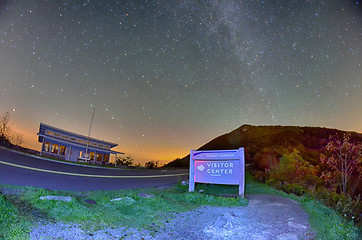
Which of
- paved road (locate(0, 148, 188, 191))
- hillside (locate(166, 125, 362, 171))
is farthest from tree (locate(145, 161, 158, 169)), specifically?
paved road (locate(0, 148, 188, 191))

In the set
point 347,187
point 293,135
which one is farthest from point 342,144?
point 293,135

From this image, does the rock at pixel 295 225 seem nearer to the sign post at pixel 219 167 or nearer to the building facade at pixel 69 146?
the sign post at pixel 219 167

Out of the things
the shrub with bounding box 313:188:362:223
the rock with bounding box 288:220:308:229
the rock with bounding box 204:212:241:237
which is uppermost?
the shrub with bounding box 313:188:362:223

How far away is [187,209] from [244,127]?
40415 mm

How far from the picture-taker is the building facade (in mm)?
29742

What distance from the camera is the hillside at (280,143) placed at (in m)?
18.0

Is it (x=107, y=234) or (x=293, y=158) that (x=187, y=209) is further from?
(x=293, y=158)

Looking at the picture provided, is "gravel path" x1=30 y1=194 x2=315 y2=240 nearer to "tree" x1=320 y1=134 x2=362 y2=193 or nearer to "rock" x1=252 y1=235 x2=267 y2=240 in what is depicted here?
"rock" x1=252 y1=235 x2=267 y2=240

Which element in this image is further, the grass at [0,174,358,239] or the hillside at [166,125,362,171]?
the hillside at [166,125,362,171]

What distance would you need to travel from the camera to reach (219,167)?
9773 mm

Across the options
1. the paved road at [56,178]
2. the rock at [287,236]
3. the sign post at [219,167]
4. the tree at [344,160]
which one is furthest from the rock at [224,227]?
the tree at [344,160]

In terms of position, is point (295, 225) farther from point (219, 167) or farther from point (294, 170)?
point (294, 170)

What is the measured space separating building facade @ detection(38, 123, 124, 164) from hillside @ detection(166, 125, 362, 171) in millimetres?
12111

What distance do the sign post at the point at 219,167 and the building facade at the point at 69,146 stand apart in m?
23.5
